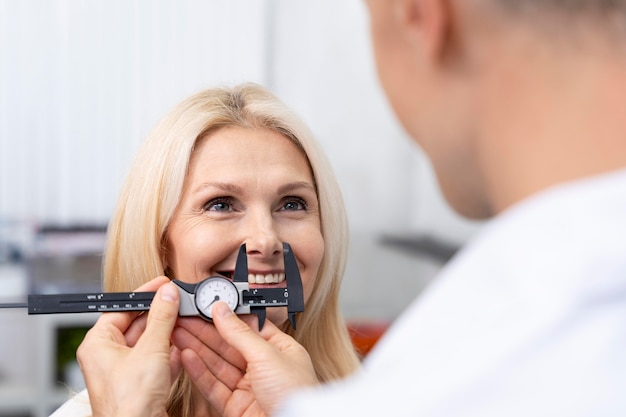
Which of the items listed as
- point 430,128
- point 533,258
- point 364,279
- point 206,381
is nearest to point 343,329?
point 206,381

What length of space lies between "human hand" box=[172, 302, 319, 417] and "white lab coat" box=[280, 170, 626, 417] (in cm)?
64

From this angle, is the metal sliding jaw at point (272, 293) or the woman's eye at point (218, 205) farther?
the woman's eye at point (218, 205)

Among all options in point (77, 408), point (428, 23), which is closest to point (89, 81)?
point (77, 408)

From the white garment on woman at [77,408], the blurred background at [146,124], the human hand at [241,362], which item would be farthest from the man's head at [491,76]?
the blurred background at [146,124]

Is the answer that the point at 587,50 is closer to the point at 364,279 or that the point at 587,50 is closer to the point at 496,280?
the point at 496,280

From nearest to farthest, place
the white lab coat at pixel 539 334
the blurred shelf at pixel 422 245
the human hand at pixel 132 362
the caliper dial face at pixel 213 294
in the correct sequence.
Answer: the white lab coat at pixel 539 334 < the human hand at pixel 132 362 < the caliper dial face at pixel 213 294 < the blurred shelf at pixel 422 245

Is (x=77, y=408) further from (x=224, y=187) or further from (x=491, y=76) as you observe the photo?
(x=491, y=76)

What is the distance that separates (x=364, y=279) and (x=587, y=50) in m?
3.83

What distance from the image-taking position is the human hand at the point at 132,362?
4.06ft

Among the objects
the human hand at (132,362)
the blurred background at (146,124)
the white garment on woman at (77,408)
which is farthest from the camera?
the blurred background at (146,124)

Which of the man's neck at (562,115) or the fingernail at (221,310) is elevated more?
the man's neck at (562,115)

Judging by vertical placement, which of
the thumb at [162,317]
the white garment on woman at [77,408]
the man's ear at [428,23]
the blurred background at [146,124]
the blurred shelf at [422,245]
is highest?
the blurred background at [146,124]

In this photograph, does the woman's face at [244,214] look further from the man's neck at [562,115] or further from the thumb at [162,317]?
the man's neck at [562,115]

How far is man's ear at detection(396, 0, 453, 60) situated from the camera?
0.69 meters
